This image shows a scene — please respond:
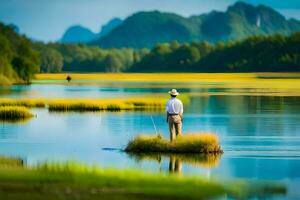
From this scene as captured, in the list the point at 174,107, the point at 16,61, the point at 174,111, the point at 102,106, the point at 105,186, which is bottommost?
the point at 105,186

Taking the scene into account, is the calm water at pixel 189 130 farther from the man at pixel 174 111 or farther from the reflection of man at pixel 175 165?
the man at pixel 174 111

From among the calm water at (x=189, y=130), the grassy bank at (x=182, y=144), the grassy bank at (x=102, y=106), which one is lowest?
the calm water at (x=189, y=130)

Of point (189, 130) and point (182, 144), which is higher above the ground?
point (182, 144)

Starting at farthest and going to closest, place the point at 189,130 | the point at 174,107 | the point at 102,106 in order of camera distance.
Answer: the point at 102,106, the point at 189,130, the point at 174,107

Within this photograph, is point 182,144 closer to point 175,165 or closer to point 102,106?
point 175,165

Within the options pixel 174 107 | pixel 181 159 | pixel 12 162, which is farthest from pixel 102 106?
pixel 12 162

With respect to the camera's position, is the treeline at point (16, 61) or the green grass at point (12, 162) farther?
the treeline at point (16, 61)

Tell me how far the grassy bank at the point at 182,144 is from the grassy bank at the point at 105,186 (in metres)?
7.12

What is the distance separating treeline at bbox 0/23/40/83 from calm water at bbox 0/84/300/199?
245 feet

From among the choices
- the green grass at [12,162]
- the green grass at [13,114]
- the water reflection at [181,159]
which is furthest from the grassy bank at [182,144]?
the green grass at [13,114]

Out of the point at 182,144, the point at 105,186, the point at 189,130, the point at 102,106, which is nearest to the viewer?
the point at 105,186

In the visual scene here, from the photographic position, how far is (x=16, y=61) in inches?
5856

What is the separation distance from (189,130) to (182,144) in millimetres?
15766

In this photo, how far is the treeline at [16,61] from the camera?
461 feet
